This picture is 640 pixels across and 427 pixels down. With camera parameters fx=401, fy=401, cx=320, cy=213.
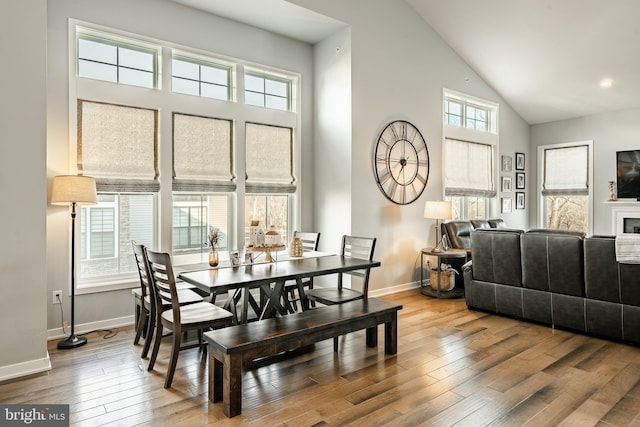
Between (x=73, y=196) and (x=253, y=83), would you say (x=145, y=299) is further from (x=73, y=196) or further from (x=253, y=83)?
(x=253, y=83)

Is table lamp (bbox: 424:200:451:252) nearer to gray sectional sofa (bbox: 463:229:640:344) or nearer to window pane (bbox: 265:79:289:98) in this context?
gray sectional sofa (bbox: 463:229:640:344)

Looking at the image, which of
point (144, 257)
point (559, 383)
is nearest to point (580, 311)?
point (559, 383)

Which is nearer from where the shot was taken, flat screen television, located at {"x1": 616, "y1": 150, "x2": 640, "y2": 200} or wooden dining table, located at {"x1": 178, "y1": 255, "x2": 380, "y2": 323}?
wooden dining table, located at {"x1": 178, "y1": 255, "x2": 380, "y2": 323}

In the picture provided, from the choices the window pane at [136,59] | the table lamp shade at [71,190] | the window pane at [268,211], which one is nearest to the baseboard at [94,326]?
the table lamp shade at [71,190]

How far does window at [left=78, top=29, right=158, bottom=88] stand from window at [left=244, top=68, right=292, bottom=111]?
45.5 inches

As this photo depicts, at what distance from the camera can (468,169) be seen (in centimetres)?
689

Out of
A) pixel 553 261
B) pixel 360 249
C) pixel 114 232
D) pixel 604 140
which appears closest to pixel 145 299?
pixel 114 232

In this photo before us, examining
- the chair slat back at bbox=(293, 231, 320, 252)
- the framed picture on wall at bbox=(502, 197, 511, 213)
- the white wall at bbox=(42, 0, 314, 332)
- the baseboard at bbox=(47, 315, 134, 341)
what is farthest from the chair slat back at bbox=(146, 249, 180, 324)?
the framed picture on wall at bbox=(502, 197, 511, 213)

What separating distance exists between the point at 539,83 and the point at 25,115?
23.4 feet

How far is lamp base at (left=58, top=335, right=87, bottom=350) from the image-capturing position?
11.4 feet

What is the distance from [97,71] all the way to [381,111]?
3427 mm

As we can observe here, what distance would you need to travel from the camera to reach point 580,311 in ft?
12.3

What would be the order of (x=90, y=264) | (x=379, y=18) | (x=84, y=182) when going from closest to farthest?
(x=84, y=182) → (x=90, y=264) → (x=379, y=18)

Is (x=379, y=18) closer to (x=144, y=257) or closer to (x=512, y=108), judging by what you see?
(x=512, y=108)
